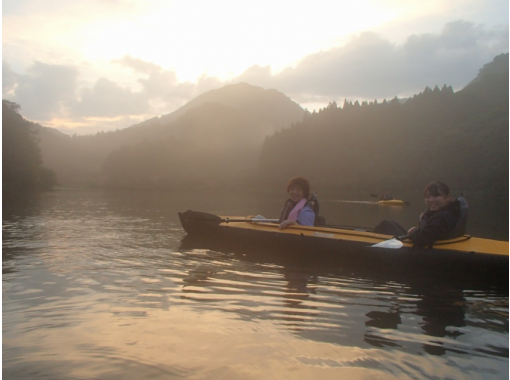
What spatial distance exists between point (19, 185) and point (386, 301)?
45.6 meters

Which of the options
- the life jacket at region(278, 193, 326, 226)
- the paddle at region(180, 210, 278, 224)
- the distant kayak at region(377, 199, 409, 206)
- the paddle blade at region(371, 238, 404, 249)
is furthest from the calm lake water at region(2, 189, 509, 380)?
the distant kayak at region(377, 199, 409, 206)

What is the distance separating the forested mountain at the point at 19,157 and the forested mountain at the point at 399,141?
48.7 metres

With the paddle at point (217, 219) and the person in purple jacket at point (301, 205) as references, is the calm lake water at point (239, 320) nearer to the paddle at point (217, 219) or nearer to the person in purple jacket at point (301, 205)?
the person in purple jacket at point (301, 205)

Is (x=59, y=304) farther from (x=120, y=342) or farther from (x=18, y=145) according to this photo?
(x=18, y=145)

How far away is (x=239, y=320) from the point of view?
4547 mm

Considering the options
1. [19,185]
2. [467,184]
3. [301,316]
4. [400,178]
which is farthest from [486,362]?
[400,178]

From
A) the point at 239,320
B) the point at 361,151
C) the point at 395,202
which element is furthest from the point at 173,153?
the point at 239,320

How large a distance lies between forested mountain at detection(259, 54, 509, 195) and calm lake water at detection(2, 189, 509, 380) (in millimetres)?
73713

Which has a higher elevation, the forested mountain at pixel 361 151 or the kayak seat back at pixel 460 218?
the forested mountain at pixel 361 151

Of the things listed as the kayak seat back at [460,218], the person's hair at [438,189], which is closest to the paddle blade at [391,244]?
the kayak seat back at [460,218]

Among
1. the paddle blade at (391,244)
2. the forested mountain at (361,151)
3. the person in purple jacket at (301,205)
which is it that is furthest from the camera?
the forested mountain at (361,151)

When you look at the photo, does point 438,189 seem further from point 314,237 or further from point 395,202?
point 395,202

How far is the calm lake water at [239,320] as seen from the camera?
3.48 metres

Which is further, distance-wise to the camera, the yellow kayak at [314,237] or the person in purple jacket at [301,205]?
the person in purple jacket at [301,205]
